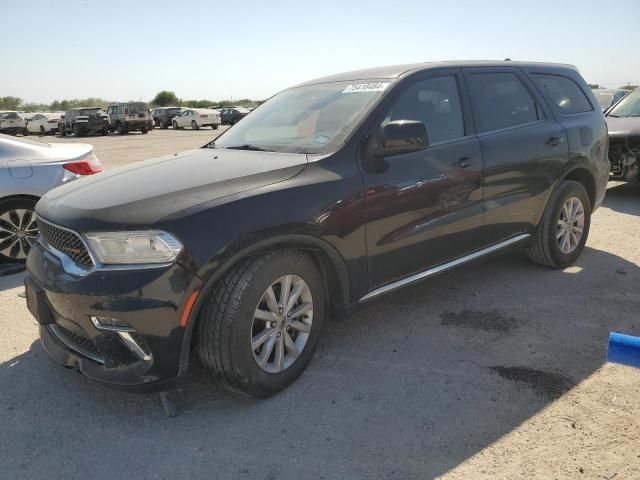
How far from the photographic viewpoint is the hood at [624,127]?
25.9 feet

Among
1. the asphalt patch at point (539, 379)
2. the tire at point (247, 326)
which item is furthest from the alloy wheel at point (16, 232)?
the asphalt patch at point (539, 379)

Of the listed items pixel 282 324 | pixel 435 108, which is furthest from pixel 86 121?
pixel 282 324

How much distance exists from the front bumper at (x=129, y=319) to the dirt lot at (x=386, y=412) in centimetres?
34

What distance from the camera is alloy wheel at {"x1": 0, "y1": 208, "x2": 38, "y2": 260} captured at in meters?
5.25

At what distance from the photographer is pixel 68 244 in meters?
2.74

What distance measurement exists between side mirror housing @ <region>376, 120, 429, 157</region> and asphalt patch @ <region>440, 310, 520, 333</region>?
136 centimetres

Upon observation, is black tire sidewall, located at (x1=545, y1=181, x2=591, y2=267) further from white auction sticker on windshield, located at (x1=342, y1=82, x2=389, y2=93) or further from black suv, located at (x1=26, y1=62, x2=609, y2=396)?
white auction sticker on windshield, located at (x1=342, y1=82, x2=389, y2=93)

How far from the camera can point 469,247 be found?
12.8 ft

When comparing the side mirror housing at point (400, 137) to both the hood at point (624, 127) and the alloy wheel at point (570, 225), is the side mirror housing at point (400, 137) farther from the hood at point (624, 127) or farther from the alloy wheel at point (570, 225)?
the hood at point (624, 127)

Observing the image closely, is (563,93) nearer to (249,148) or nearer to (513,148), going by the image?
(513,148)

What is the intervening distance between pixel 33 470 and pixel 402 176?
245 cm

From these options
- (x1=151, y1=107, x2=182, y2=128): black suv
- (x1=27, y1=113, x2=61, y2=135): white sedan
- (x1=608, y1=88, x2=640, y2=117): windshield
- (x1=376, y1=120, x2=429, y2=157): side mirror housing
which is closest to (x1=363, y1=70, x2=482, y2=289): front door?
(x1=376, y1=120, x2=429, y2=157): side mirror housing

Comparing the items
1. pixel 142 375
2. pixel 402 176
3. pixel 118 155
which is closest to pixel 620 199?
pixel 402 176

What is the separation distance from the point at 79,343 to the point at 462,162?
2.62 meters
